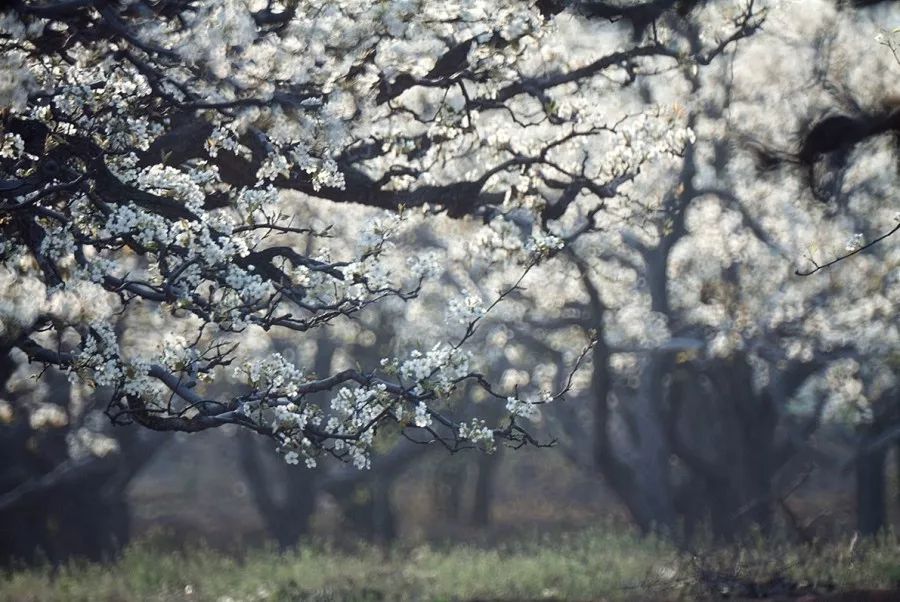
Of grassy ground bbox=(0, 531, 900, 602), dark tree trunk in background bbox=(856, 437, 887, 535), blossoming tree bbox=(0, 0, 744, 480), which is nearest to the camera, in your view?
blossoming tree bbox=(0, 0, 744, 480)

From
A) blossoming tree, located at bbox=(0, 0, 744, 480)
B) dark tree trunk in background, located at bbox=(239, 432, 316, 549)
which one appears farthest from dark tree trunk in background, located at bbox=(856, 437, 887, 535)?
blossoming tree, located at bbox=(0, 0, 744, 480)

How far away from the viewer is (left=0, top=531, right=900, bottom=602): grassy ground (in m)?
14.9

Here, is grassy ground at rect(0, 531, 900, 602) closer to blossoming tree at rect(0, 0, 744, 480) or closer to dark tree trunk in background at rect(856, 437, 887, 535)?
dark tree trunk in background at rect(856, 437, 887, 535)

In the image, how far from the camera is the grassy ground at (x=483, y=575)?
48.8 ft

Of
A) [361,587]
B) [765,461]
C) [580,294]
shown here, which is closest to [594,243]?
[580,294]

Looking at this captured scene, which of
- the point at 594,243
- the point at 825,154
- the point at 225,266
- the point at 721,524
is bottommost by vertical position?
the point at 721,524

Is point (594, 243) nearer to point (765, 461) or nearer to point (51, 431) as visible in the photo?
point (765, 461)

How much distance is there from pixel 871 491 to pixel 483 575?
1105cm

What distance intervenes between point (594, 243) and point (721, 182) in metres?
3.06

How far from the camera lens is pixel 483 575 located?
60.5ft

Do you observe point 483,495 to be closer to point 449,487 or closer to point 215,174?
point 449,487

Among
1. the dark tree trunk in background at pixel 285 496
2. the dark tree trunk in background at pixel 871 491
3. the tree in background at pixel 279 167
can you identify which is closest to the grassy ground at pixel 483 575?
the dark tree trunk in background at pixel 285 496

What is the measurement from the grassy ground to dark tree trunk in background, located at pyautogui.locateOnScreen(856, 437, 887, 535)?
441 centimetres

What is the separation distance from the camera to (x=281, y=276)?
31.2 ft
